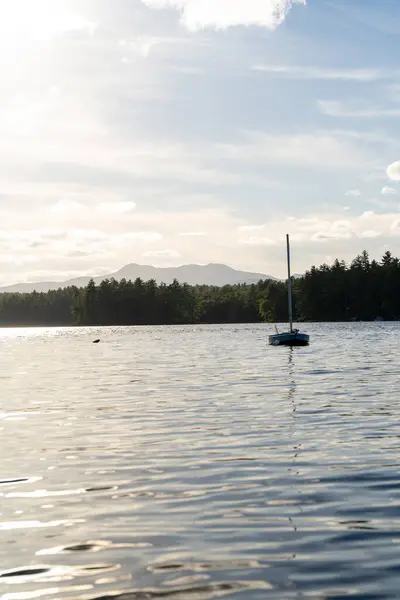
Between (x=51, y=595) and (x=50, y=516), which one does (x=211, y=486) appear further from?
(x=51, y=595)

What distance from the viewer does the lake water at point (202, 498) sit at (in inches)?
439

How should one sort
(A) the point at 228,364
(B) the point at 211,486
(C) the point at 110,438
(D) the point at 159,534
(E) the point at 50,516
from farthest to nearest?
1. (A) the point at 228,364
2. (C) the point at 110,438
3. (B) the point at 211,486
4. (E) the point at 50,516
5. (D) the point at 159,534

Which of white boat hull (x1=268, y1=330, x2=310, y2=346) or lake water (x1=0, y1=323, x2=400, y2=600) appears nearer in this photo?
lake water (x1=0, y1=323, x2=400, y2=600)

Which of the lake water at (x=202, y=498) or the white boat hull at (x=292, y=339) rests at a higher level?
the white boat hull at (x=292, y=339)

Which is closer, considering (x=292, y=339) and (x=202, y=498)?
(x=202, y=498)

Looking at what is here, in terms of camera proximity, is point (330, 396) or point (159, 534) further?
point (330, 396)

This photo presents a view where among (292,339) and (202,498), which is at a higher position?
(292,339)

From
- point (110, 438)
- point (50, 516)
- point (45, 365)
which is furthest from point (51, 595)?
point (45, 365)

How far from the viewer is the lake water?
1116 centimetres

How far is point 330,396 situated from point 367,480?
18.9 m

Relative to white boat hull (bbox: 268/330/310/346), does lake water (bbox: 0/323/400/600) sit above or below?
below

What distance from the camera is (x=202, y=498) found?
16031mm

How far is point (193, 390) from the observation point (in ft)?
134

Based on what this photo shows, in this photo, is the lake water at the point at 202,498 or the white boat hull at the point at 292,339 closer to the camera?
the lake water at the point at 202,498
